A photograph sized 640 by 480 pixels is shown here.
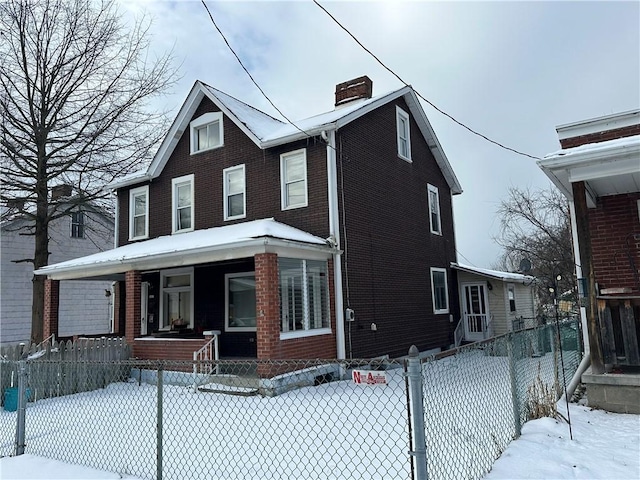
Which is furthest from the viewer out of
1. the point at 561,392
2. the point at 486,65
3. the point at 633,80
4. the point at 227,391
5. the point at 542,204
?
the point at 542,204

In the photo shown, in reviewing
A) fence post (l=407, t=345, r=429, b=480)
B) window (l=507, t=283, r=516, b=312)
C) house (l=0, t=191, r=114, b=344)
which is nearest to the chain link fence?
fence post (l=407, t=345, r=429, b=480)

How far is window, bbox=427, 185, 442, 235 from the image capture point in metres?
17.2

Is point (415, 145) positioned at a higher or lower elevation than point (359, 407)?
higher

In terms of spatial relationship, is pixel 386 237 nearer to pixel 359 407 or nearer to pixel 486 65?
pixel 486 65

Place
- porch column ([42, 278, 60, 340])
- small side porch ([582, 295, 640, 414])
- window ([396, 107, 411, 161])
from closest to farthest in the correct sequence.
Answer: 1. small side porch ([582, 295, 640, 414])
2. porch column ([42, 278, 60, 340])
3. window ([396, 107, 411, 161])

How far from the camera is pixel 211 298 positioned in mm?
14422

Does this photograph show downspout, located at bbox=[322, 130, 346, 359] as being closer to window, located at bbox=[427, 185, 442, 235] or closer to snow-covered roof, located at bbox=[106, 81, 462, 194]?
snow-covered roof, located at bbox=[106, 81, 462, 194]

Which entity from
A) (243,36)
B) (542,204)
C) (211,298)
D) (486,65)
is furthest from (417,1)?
(542,204)

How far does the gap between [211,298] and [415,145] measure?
8789 mm

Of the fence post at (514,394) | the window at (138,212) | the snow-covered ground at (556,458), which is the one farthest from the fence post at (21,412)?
the window at (138,212)

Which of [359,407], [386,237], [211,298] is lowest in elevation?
[359,407]

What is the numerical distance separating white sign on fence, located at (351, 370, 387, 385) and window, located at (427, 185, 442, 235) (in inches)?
557

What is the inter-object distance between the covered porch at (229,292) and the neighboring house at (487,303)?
8.08 meters

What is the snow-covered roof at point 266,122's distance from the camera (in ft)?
41.6
